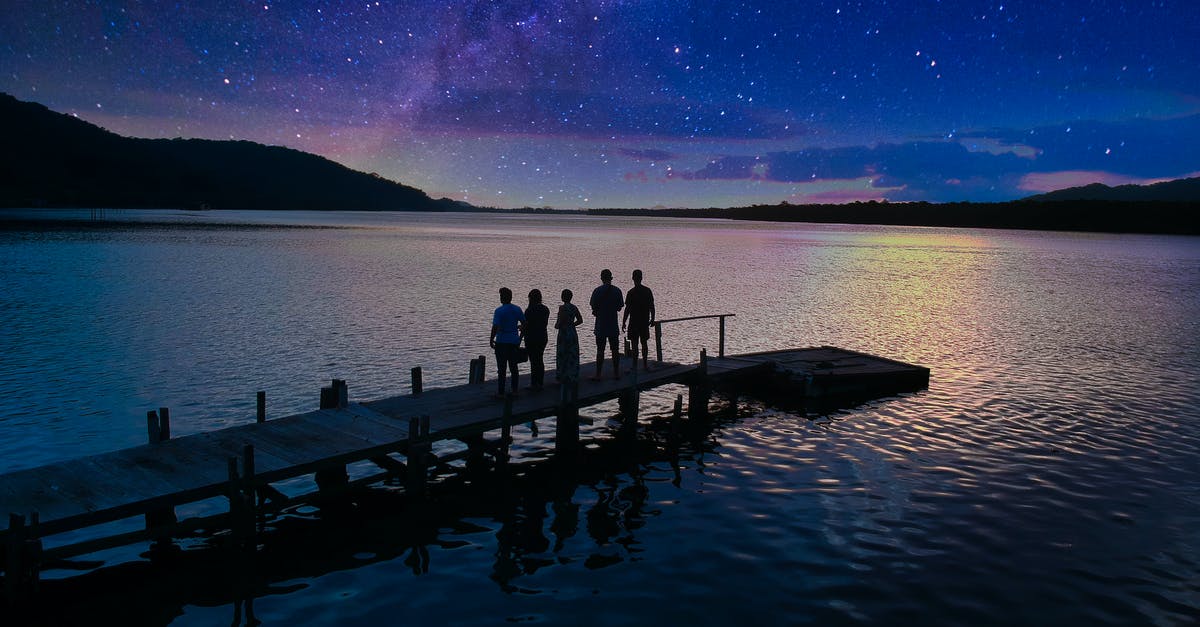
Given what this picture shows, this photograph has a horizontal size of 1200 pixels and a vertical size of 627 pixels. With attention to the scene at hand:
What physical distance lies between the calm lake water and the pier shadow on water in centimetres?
7

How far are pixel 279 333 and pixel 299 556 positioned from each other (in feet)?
70.9

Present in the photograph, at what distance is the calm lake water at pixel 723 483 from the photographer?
1022 centimetres

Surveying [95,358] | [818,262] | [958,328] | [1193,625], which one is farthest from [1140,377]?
[818,262]

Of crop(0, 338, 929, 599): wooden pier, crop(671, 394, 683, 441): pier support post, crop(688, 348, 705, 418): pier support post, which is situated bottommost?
crop(671, 394, 683, 441): pier support post

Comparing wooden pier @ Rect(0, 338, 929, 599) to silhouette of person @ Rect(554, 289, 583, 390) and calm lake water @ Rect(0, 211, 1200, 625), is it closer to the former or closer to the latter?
silhouette of person @ Rect(554, 289, 583, 390)

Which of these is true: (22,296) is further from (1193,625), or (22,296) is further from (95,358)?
(1193,625)

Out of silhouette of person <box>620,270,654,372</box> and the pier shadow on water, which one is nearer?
the pier shadow on water

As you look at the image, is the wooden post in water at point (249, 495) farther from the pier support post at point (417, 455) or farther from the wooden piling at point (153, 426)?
the pier support post at point (417, 455)

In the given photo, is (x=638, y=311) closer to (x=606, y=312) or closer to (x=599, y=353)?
(x=606, y=312)

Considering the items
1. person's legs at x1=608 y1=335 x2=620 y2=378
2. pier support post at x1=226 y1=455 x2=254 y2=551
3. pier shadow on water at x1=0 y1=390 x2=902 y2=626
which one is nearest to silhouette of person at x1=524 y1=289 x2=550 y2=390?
pier shadow on water at x1=0 y1=390 x2=902 y2=626

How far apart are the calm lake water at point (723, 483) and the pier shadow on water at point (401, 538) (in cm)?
7

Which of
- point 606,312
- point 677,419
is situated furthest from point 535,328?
point 677,419

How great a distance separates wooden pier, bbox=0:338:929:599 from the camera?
31.7 feet

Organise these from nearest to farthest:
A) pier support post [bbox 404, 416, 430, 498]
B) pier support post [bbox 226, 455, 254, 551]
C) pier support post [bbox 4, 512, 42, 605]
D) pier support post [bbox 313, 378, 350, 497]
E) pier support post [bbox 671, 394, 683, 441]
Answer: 1. pier support post [bbox 4, 512, 42, 605]
2. pier support post [bbox 226, 455, 254, 551]
3. pier support post [bbox 313, 378, 350, 497]
4. pier support post [bbox 404, 416, 430, 498]
5. pier support post [bbox 671, 394, 683, 441]
